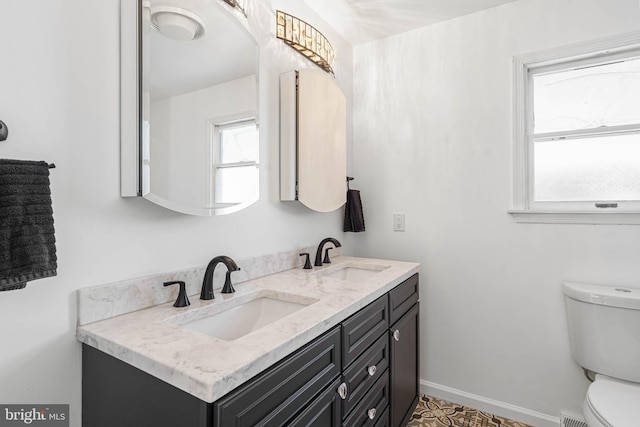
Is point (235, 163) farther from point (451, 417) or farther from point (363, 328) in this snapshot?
point (451, 417)

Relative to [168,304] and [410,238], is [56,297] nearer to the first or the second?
[168,304]

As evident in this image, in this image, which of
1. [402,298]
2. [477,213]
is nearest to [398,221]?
[477,213]

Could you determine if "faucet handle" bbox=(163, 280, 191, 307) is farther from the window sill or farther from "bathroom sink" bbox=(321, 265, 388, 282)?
the window sill

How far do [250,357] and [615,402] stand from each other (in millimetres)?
1448

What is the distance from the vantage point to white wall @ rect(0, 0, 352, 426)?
818 millimetres

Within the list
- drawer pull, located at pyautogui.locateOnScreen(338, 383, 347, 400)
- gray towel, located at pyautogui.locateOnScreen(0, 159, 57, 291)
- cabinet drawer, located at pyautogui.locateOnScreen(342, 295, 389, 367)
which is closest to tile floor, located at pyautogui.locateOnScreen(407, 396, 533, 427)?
cabinet drawer, located at pyautogui.locateOnScreen(342, 295, 389, 367)

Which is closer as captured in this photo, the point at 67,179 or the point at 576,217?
the point at 67,179

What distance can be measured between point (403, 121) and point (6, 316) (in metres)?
2.07

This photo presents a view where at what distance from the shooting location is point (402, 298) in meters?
1.66

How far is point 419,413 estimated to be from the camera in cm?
191

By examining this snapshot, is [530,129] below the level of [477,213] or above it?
above

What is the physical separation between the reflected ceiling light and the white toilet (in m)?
2.04

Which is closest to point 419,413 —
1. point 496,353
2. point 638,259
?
point 496,353

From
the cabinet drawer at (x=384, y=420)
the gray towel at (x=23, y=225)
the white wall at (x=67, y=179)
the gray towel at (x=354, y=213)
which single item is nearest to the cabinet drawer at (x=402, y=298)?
the cabinet drawer at (x=384, y=420)
